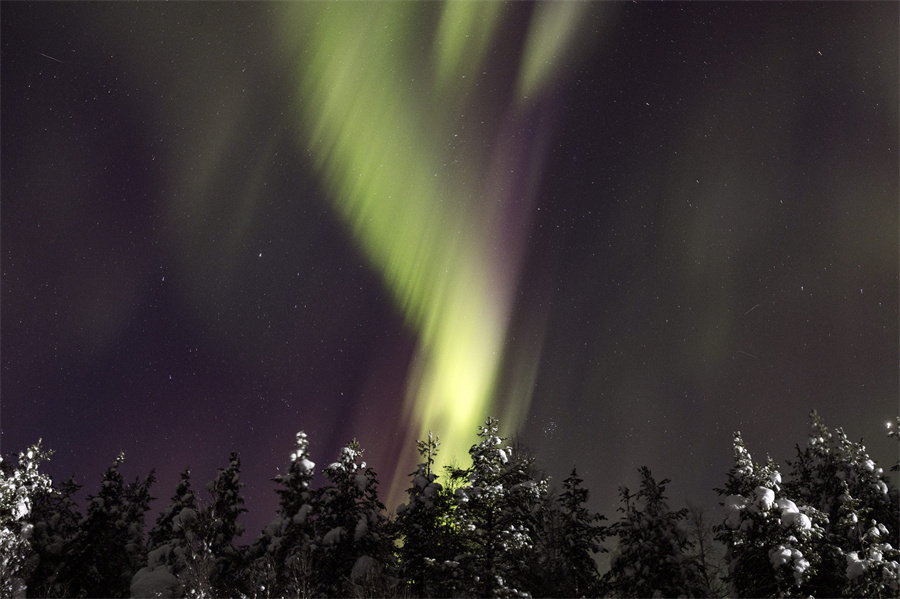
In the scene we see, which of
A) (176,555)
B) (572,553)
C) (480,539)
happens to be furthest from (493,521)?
(176,555)

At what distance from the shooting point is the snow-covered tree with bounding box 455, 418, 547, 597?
2548 centimetres

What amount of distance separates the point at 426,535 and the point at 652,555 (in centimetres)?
1221

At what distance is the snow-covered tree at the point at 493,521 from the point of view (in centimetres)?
2548

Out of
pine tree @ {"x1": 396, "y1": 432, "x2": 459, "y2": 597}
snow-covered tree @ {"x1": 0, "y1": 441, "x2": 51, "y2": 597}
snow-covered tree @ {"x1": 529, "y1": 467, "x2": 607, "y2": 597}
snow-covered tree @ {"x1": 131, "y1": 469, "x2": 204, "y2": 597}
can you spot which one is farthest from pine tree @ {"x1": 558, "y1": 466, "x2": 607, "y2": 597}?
snow-covered tree @ {"x1": 0, "y1": 441, "x2": 51, "y2": 597}

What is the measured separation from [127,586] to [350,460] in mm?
20894

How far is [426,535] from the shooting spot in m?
29.6

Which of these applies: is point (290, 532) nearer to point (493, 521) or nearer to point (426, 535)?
point (426, 535)

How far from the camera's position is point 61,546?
4238cm

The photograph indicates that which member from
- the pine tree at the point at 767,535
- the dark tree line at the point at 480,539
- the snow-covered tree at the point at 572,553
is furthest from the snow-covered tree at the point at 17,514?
the pine tree at the point at 767,535

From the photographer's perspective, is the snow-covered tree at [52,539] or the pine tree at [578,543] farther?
the snow-covered tree at [52,539]

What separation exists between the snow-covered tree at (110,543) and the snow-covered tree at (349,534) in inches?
643

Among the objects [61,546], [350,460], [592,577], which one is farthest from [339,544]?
[61,546]

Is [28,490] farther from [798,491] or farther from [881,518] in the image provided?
[881,518]

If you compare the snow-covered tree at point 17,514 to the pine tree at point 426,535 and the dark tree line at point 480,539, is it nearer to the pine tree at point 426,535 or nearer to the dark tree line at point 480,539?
the dark tree line at point 480,539
